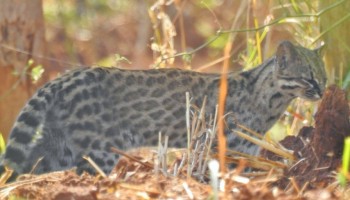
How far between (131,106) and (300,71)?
4.34 ft

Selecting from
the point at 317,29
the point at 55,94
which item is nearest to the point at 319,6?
the point at 317,29

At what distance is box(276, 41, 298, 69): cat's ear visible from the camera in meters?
8.04

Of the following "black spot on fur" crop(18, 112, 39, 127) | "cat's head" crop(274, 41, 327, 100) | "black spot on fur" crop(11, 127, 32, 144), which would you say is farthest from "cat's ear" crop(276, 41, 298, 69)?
"black spot on fur" crop(11, 127, 32, 144)

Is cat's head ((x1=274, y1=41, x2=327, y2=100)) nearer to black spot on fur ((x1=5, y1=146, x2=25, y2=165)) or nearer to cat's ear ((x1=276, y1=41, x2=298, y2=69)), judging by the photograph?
cat's ear ((x1=276, y1=41, x2=298, y2=69))

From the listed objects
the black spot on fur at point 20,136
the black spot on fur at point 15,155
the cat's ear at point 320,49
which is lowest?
the black spot on fur at point 15,155

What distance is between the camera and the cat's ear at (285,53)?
8.04m

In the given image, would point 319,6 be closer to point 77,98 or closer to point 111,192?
point 77,98

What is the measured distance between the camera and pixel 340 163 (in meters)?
5.92

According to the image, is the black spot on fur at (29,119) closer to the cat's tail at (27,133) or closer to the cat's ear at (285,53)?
the cat's tail at (27,133)

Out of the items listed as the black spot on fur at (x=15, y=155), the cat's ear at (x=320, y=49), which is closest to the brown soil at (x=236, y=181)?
the black spot on fur at (x=15, y=155)

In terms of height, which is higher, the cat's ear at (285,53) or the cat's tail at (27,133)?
the cat's ear at (285,53)

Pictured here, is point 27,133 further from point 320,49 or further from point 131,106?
point 320,49

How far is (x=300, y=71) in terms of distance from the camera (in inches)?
319

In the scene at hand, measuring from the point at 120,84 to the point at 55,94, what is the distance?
562 millimetres
